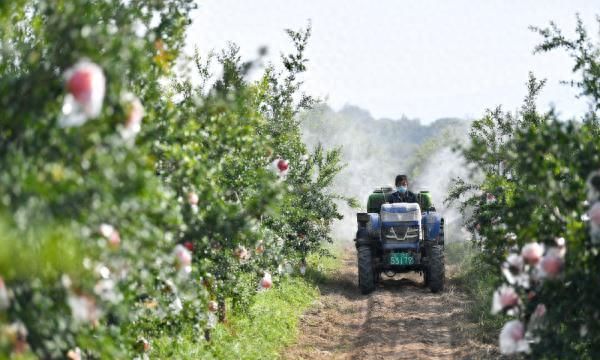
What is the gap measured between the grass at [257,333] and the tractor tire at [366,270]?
1.05m

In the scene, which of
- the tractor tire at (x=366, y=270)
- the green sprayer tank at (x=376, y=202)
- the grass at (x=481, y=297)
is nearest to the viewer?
the grass at (x=481, y=297)

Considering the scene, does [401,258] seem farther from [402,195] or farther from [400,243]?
[402,195]

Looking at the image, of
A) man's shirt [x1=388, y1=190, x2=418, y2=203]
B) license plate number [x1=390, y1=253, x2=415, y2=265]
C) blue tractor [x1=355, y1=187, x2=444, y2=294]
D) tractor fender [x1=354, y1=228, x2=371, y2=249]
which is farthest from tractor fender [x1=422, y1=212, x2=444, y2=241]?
tractor fender [x1=354, y1=228, x2=371, y2=249]

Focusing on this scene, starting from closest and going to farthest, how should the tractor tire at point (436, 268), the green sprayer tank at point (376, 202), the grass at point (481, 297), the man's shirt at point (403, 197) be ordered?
the grass at point (481, 297), the tractor tire at point (436, 268), the man's shirt at point (403, 197), the green sprayer tank at point (376, 202)

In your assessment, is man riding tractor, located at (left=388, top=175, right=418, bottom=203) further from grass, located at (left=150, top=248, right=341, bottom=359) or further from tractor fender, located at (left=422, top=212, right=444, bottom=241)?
grass, located at (left=150, top=248, right=341, bottom=359)

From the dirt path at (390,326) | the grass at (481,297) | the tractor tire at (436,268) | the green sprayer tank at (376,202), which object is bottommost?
the dirt path at (390,326)

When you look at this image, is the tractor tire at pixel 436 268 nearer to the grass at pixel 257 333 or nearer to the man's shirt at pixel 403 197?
the man's shirt at pixel 403 197

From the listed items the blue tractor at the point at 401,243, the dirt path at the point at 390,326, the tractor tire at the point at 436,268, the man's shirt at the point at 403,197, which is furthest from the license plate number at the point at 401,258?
the man's shirt at the point at 403,197

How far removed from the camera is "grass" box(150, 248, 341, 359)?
27.5 ft

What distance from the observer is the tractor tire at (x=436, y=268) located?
14.8 metres

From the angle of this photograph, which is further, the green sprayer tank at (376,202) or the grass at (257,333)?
the green sprayer tank at (376,202)

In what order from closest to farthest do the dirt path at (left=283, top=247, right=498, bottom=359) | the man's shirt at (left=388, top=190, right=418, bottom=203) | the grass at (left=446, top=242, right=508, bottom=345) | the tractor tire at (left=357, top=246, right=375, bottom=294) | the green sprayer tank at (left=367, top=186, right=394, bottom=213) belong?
the dirt path at (left=283, top=247, right=498, bottom=359) → the grass at (left=446, top=242, right=508, bottom=345) → the tractor tire at (left=357, top=246, right=375, bottom=294) → the man's shirt at (left=388, top=190, right=418, bottom=203) → the green sprayer tank at (left=367, top=186, right=394, bottom=213)

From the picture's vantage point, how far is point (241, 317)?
445 inches

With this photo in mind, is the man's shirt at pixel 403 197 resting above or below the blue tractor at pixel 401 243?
above
